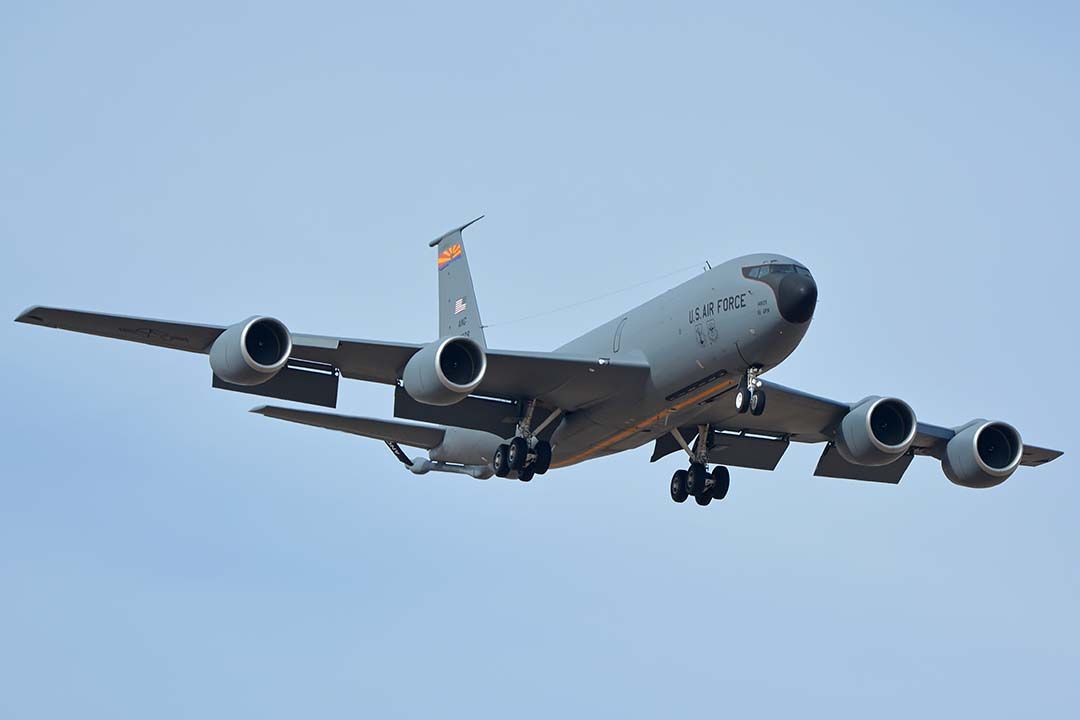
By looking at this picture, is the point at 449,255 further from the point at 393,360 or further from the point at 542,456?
the point at 393,360

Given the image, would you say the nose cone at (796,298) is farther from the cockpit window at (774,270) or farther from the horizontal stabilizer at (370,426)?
the horizontal stabilizer at (370,426)

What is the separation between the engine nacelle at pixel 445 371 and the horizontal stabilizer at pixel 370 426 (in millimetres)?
4464

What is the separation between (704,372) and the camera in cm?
3862

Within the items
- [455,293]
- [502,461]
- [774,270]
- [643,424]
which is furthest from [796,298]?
[455,293]

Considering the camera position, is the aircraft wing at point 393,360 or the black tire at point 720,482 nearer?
the aircraft wing at point 393,360

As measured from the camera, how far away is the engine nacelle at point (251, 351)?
3709 centimetres

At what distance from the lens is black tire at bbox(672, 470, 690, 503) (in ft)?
146

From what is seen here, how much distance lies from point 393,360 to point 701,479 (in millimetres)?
8909

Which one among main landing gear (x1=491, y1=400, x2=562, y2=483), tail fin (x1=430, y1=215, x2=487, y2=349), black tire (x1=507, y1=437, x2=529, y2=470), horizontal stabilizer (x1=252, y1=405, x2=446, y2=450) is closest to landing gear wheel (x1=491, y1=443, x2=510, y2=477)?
main landing gear (x1=491, y1=400, x2=562, y2=483)

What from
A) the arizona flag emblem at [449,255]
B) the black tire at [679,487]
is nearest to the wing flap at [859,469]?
the black tire at [679,487]

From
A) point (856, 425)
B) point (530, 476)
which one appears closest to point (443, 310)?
point (530, 476)

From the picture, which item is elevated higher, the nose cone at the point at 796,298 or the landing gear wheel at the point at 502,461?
the nose cone at the point at 796,298

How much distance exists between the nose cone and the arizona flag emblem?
49.2 feet

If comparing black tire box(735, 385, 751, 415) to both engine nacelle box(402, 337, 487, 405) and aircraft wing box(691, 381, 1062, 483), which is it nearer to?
aircraft wing box(691, 381, 1062, 483)
